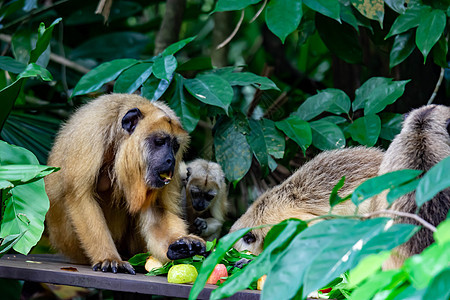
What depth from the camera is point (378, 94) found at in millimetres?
4008

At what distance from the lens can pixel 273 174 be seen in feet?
16.5

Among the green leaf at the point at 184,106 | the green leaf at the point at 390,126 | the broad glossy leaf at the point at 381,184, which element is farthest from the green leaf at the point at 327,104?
the broad glossy leaf at the point at 381,184

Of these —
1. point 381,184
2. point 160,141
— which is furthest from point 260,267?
point 160,141

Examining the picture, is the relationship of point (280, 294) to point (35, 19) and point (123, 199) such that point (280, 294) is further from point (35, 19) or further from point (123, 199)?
point (35, 19)

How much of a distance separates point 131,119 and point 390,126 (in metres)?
2.06

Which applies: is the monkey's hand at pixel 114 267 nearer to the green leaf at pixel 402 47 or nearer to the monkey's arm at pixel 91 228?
the monkey's arm at pixel 91 228

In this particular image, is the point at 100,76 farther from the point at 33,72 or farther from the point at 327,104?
the point at 327,104

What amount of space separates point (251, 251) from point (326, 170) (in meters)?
0.74

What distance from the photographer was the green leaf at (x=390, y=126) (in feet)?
13.8

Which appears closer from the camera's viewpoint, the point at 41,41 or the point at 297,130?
the point at 41,41

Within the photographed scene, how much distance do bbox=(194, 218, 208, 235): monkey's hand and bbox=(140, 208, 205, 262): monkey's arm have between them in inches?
30.9

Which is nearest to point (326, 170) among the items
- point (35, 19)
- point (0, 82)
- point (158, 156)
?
point (158, 156)

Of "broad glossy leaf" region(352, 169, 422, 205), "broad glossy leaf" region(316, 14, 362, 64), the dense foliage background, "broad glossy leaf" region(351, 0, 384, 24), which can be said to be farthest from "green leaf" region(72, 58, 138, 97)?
"broad glossy leaf" region(352, 169, 422, 205)

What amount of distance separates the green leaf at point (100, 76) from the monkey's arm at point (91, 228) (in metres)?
0.86
